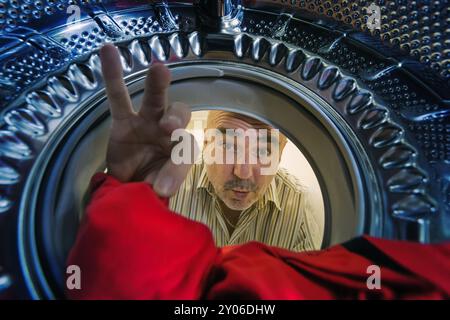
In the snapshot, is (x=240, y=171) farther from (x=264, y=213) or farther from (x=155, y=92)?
(x=155, y=92)

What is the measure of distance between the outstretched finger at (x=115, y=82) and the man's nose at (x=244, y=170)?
11.7 inches

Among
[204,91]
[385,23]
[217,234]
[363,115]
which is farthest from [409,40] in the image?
[217,234]

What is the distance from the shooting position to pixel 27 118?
17.8 inches

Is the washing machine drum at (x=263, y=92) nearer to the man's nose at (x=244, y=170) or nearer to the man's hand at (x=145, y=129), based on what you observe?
the man's hand at (x=145, y=129)

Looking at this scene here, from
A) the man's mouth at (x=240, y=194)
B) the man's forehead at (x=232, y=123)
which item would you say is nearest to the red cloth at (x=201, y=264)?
the man's forehead at (x=232, y=123)

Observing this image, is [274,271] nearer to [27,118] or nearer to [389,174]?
[389,174]

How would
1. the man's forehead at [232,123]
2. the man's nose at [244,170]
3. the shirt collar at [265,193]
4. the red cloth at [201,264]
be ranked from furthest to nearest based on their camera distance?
the shirt collar at [265,193], the man's nose at [244,170], the man's forehead at [232,123], the red cloth at [201,264]

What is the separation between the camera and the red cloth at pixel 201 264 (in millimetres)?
333

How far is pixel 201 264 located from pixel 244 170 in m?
0.33

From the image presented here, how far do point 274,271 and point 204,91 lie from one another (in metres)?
0.26

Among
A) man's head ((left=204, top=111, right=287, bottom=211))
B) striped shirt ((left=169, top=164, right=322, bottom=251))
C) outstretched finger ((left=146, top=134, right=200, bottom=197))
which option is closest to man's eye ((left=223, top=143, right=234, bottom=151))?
man's head ((left=204, top=111, right=287, bottom=211))

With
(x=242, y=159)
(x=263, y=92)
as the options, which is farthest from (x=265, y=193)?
(x=263, y=92)

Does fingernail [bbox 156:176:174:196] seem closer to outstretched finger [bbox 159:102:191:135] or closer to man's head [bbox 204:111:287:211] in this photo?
outstretched finger [bbox 159:102:191:135]

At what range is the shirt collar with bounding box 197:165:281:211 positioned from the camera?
2.61ft
